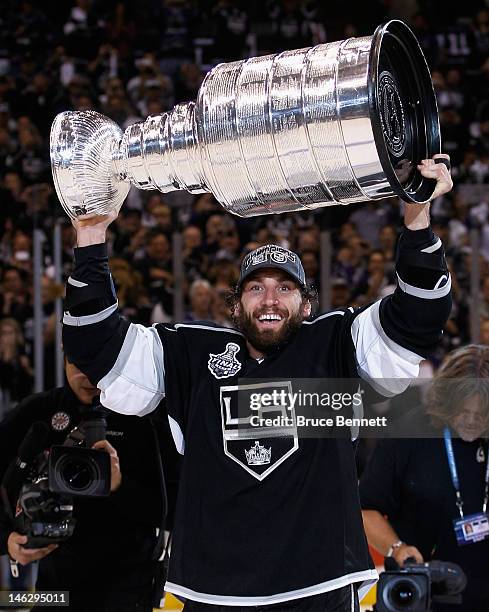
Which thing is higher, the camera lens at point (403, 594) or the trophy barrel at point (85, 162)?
the trophy barrel at point (85, 162)

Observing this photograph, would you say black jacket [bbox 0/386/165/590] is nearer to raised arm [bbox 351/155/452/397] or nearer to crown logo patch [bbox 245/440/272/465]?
crown logo patch [bbox 245/440/272/465]

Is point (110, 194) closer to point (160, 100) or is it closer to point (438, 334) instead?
point (438, 334)

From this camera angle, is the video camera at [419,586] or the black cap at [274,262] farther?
the video camera at [419,586]

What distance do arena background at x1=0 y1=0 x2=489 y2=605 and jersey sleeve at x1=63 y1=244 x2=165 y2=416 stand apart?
8.82 ft

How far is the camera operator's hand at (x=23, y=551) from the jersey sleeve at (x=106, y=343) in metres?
0.85

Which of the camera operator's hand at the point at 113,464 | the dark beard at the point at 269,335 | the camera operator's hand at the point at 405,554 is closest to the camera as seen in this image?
the dark beard at the point at 269,335

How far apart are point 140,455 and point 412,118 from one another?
63.6 inches

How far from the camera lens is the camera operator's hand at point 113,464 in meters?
3.43

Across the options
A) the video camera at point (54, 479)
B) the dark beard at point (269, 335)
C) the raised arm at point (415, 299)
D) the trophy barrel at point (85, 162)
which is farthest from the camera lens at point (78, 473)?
the raised arm at point (415, 299)

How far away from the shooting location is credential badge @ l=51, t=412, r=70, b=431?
3779 millimetres

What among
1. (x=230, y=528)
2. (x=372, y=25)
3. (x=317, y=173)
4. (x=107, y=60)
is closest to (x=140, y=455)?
(x=230, y=528)

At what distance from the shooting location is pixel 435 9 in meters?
11.7

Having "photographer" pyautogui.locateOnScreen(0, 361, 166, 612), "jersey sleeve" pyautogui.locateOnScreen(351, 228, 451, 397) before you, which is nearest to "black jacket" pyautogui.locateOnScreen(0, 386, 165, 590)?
"photographer" pyautogui.locateOnScreen(0, 361, 166, 612)

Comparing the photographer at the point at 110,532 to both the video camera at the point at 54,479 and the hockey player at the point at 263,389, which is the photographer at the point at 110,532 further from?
the hockey player at the point at 263,389
